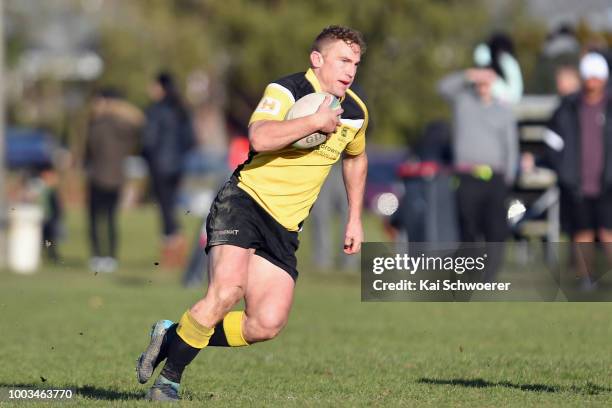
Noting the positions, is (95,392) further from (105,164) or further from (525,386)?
(105,164)

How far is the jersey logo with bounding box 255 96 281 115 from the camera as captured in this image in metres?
7.19

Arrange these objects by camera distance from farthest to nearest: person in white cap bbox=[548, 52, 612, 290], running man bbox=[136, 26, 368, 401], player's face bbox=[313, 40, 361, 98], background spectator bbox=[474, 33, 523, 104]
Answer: background spectator bbox=[474, 33, 523, 104] → person in white cap bbox=[548, 52, 612, 290] → player's face bbox=[313, 40, 361, 98] → running man bbox=[136, 26, 368, 401]

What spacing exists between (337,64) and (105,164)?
12263 millimetres

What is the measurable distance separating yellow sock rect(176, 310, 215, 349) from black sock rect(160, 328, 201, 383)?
0.02 metres

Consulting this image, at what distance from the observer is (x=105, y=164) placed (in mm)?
19344

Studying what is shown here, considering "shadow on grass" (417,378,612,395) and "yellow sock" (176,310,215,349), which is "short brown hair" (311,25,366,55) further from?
"shadow on grass" (417,378,612,395)

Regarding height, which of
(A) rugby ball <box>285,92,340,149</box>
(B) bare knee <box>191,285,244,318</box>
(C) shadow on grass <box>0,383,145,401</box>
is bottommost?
(C) shadow on grass <box>0,383,145,401</box>

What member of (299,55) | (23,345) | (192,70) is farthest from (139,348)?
(192,70)

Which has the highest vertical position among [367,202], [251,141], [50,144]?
[50,144]

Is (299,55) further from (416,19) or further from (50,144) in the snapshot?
(50,144)

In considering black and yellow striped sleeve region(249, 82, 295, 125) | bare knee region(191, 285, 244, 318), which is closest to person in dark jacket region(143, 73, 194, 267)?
black and yellow striped sleeve region(249, 82, 295, 125)

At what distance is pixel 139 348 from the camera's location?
10.4 m

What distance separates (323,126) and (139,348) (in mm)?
3907

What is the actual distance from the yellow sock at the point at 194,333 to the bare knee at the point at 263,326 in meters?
0.27
